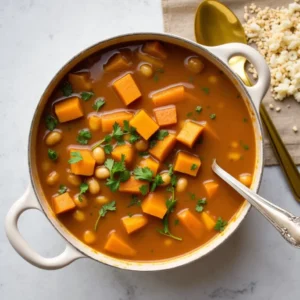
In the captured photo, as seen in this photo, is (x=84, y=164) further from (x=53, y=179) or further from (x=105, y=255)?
(x=105, y=255)

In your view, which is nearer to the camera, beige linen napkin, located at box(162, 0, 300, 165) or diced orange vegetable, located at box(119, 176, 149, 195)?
diced orange vegetable, located at box(119, 176, 149, 195)

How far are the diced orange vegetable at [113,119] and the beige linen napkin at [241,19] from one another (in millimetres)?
514

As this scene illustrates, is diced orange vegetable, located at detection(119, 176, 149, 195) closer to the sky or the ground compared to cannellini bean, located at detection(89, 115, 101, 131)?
closer to the ground

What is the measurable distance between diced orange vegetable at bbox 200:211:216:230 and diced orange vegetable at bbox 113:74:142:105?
0.56 meters

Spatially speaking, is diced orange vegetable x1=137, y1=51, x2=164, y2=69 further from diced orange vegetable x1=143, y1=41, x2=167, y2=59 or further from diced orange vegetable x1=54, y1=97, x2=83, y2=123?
diced orange vegetable x1=54, y1=97, x2=83, y2=123

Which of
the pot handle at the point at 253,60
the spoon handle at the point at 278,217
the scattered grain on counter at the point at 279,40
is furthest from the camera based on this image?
the scattered grain on counter at the point at 279,40

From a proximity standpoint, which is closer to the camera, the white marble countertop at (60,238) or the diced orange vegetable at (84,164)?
the diced orange vegetable at (84,164)

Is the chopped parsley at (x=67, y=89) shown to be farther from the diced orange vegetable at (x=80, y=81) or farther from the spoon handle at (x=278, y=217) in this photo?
the spoon handle at (x=278, y=217)

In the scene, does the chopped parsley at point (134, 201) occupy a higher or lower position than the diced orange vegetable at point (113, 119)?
lower

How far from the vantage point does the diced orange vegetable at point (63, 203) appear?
240 centimetres

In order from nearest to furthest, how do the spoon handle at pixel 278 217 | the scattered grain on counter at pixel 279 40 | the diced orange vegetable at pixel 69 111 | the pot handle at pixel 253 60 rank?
1. the spoon handle at pixel 278 217
2. the pot handle at pixel 253 60
3. the diced orange vegetable at pixel 69 111
4. the scattered grain on counter at pixel 279 40

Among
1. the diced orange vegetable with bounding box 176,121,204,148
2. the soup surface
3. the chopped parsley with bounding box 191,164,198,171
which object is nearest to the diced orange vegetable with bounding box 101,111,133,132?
the soup surface

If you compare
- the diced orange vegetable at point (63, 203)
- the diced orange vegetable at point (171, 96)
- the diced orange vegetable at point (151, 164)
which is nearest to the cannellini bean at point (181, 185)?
the diced orange vegetable at point (151, 164)

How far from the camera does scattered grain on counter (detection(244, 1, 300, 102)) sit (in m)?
2.59
